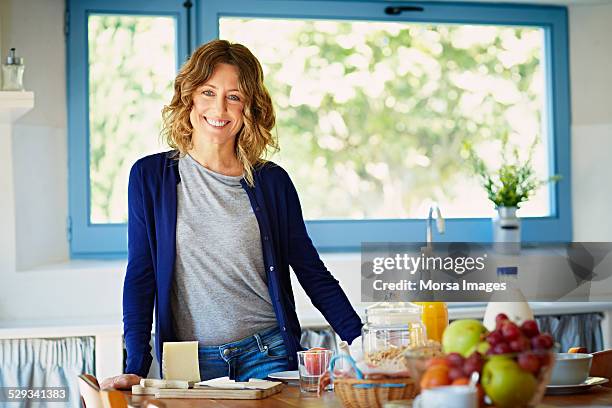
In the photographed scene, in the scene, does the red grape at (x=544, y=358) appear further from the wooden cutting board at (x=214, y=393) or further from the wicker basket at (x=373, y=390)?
the wooden cutting board at (x=214, y=393)

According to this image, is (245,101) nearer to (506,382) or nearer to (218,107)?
(218,107)

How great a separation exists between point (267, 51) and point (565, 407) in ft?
7.88

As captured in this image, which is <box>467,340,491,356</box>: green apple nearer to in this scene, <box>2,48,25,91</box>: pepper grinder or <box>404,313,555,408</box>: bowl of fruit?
<box>404,313,555,408</box>: bowl of fruit

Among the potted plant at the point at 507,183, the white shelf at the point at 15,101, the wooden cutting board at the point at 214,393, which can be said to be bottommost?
the wooden cutting board at the point at 214,393

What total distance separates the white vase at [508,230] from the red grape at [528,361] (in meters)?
2.39

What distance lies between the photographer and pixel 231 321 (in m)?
2.24

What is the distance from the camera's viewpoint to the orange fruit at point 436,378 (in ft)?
4.45

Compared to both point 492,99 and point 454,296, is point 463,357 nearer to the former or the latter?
point 454,296

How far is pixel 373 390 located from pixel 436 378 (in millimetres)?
241

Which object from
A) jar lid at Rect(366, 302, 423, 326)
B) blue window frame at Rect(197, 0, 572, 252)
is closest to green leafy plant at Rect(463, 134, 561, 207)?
blue window frame at Rect(197, 0, 572, 252)

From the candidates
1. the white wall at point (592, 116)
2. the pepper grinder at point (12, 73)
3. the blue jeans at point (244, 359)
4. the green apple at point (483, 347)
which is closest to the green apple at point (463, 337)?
the green apple at point (483, 347)

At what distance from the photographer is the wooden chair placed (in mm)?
2223

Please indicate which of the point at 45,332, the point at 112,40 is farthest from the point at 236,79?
the point at 112,40

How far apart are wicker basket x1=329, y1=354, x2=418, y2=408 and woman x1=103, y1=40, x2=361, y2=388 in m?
0.64
